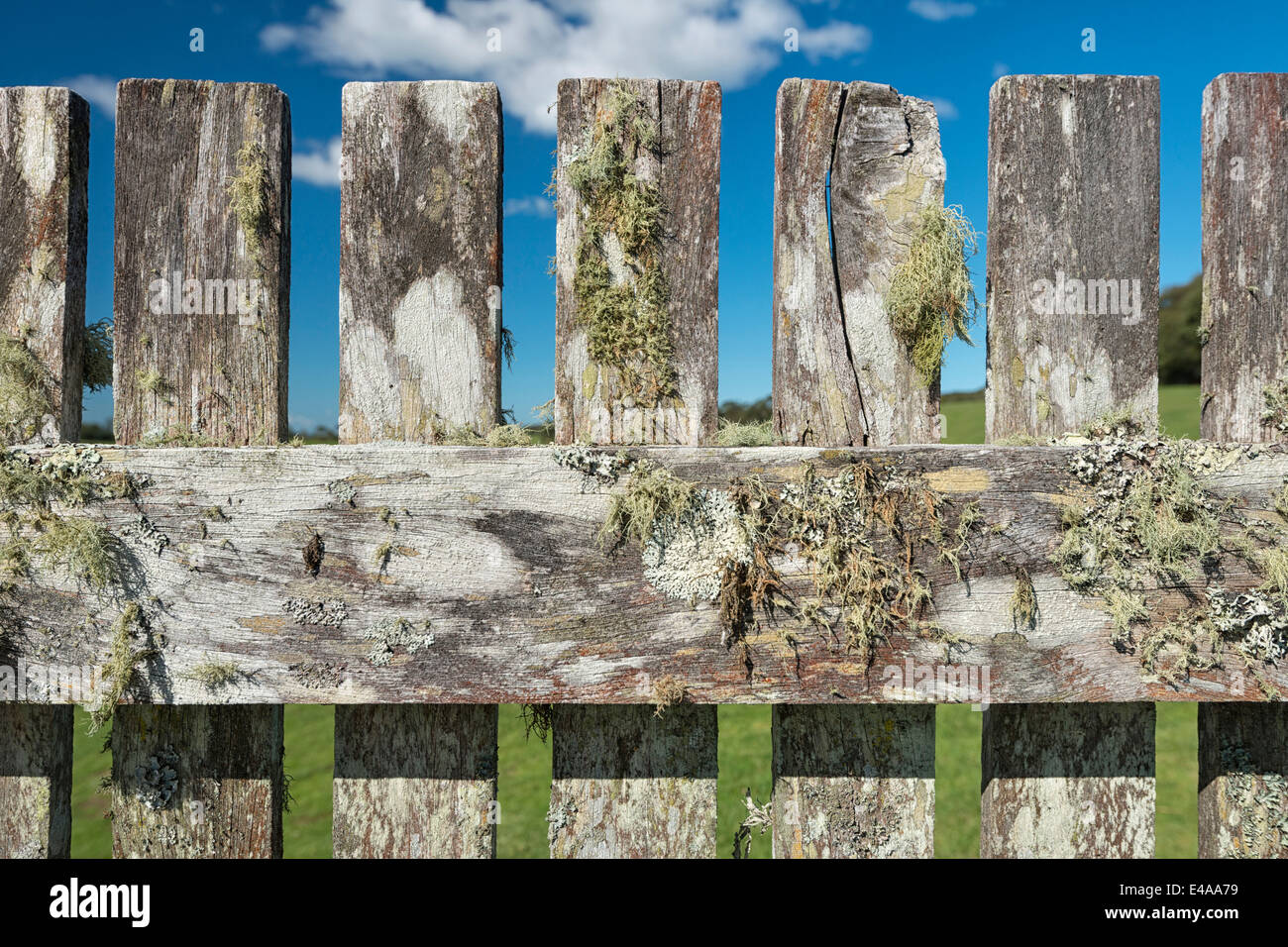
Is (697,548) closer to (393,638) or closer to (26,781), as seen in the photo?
(393,638)

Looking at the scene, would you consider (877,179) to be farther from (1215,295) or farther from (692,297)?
(1215,295)

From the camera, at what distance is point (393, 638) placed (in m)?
1.75

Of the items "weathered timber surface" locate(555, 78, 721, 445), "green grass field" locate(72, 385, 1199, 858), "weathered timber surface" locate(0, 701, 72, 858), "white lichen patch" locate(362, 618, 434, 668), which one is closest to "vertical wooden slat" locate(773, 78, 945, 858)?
"weathered timber surface" locate(555, 78, 721, 445)

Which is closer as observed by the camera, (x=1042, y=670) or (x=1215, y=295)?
(x=1042, y=670)

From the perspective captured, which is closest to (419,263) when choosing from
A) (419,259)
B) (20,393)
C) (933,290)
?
(419,259)

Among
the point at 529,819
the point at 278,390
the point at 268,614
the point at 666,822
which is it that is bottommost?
the point at 529,819

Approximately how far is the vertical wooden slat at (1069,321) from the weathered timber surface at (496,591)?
242mm

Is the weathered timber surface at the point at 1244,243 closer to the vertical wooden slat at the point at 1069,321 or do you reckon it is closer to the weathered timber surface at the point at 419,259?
the vertical wooden slat at the point at 1069,321

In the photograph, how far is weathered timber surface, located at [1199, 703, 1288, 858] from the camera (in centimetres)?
197

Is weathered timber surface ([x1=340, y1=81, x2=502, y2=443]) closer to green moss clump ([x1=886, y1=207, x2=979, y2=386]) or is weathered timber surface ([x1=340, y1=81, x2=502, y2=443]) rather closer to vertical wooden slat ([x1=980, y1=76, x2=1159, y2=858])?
green moss clump ([x1=886, y1=207, x2=979, y2=386])

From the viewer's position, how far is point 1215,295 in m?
1.94

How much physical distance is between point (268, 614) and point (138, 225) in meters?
1.09

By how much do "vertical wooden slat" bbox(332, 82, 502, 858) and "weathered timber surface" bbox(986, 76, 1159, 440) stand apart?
1335 millimetres

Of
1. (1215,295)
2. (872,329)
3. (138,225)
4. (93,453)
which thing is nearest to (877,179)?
(872,329)
